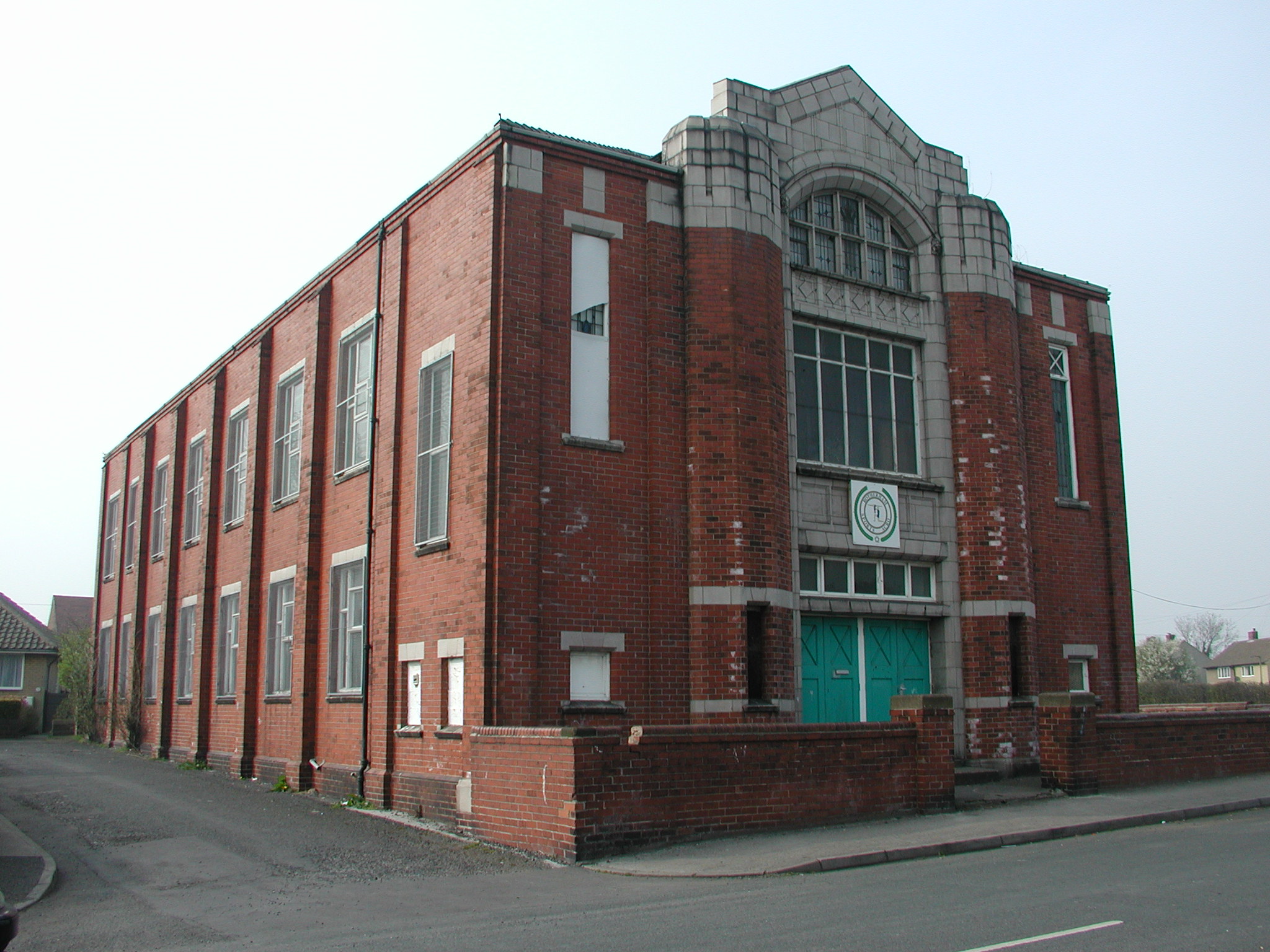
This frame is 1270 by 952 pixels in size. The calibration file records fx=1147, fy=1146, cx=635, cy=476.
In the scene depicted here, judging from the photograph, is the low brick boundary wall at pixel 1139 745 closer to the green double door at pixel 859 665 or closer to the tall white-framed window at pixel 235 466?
the green double door at pixel 859 665

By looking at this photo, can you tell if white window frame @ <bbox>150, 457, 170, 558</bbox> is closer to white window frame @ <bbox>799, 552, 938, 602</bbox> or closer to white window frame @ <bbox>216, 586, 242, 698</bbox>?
white window frame @ <bbox>216, 586, 242, 698</bbox>

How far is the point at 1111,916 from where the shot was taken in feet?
26.5

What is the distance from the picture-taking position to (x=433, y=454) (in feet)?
53.1

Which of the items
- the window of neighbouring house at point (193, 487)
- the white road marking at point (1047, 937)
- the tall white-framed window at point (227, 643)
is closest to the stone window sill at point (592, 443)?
the white road marking at point (1047, 937)

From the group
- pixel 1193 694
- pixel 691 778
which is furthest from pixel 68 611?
pixel 691 778

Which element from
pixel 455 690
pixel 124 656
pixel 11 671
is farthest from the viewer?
pixel 11 671

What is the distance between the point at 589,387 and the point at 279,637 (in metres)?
9.35

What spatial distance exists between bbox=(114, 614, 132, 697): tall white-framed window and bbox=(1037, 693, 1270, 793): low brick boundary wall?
24422 mm

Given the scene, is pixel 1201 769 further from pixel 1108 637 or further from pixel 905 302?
pixel 905 302

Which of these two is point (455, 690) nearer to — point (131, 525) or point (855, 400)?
point (855, 400)

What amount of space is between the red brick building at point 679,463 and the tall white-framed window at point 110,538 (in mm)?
14232

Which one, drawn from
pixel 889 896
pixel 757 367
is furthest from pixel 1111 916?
pixel 757 367

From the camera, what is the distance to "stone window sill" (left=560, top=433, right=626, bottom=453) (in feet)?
49.2

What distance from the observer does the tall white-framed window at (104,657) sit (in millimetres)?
33500
